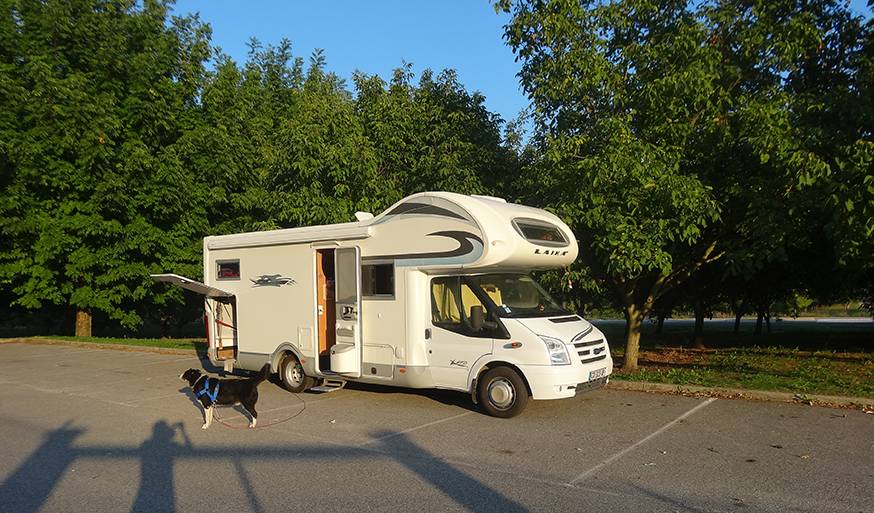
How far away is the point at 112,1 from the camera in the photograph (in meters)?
Answer: 21.6

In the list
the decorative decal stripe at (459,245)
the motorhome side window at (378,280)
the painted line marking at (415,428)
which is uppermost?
the decorative decal stripe at (459,245)

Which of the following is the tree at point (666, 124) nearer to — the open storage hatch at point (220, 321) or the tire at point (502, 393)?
the tire at point (502, 393)

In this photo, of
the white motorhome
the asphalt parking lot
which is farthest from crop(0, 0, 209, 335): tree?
the asphalt parking lot

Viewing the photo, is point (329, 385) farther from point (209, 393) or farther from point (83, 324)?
point (83, 324)

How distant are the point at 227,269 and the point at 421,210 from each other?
456cm

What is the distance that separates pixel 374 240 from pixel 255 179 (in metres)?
12.4

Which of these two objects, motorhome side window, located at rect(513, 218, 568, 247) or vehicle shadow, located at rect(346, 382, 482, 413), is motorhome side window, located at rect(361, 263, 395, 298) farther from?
motorhome side window, located at rect(513, 218, 568, 247)

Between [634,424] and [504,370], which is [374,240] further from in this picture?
[634,424]

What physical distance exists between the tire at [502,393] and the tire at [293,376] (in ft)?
11.2

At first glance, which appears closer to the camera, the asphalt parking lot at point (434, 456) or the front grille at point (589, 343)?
the asphalt parking lot at point (434, 456)

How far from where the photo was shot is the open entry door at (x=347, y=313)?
9.93m

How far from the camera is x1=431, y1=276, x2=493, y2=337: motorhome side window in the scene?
9062mm

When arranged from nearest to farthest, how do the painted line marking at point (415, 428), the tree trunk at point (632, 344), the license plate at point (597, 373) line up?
the painted line marking at point (415, 428) < the license plate at point (597, 373) < the tree trunk at point (632, 344)

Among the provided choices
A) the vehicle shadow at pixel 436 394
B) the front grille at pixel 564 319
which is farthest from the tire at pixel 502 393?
the front grille at pixel 564 319
